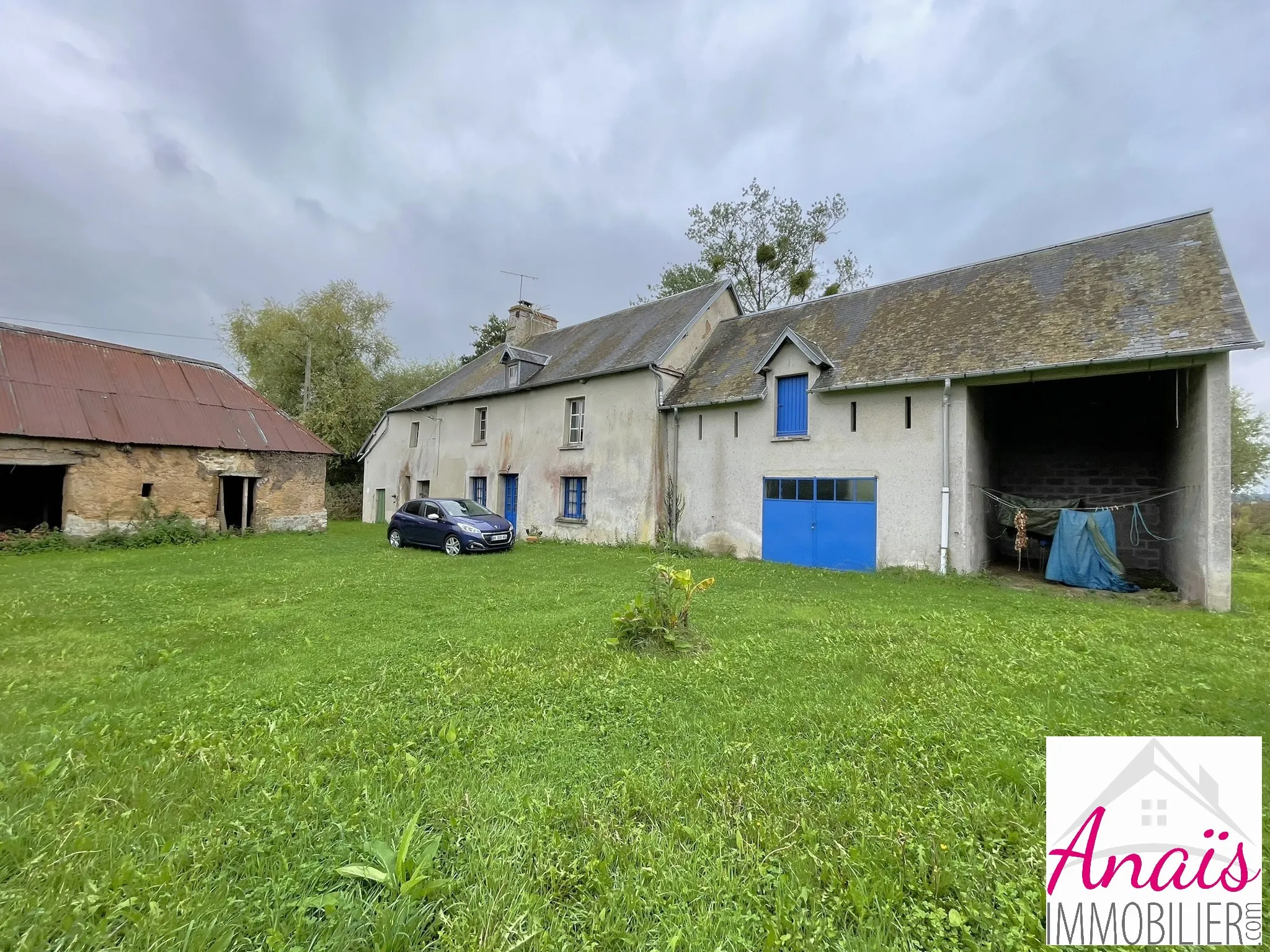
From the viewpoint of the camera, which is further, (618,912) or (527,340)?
(527,340)

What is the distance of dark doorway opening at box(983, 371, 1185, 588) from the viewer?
484 inches

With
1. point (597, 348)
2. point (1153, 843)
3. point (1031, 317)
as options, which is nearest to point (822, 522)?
point (1031, 317)

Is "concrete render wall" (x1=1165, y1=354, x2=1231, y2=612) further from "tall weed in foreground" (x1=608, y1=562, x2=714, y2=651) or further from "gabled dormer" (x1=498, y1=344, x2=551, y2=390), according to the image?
"gabled dormer" (x1=498, y1=344, x2=551, y2=390)

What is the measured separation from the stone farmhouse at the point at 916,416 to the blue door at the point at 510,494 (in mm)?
135

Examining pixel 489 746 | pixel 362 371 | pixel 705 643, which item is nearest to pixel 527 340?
pixel 362 371

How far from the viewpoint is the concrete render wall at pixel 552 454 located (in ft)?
52.2

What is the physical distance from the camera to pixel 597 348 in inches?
750

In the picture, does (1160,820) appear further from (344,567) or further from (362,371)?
(362,371)

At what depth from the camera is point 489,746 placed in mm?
3490

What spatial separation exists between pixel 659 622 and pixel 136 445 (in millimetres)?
17107

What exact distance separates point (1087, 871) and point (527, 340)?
23.8 metres

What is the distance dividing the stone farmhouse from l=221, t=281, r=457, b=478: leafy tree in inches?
614

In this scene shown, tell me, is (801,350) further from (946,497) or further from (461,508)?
(461,508)

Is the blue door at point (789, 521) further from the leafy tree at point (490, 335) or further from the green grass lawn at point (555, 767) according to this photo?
the leafy tree at point (490, 335)
